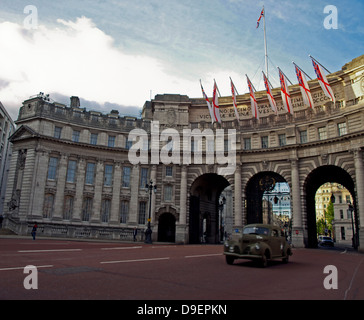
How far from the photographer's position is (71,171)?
43.7 metres

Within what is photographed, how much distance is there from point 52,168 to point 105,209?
9.05 m

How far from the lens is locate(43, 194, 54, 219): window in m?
41.1

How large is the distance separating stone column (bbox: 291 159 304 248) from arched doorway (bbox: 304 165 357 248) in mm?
1278

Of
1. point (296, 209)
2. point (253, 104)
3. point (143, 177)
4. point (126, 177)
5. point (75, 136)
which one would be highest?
point (253, 104)

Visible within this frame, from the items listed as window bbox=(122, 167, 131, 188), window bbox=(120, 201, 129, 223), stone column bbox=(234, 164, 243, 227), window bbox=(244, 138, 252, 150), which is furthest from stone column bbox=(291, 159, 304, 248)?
window bbox=(122, 167, 131, 188)

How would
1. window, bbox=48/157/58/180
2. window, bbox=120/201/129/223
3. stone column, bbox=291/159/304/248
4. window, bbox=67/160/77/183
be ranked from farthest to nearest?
1. window, bbox=120/201/129/223
2. window, bbox=67/160/77/183
3. window, bbox=48/157/58/180
4. stone column, bbox=291/159/304/248

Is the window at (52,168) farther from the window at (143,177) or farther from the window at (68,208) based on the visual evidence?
the window at (143,177)

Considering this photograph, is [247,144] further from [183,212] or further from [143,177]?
A: [143,177]

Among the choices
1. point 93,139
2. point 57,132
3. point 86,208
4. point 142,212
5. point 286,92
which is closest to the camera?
point 286,92

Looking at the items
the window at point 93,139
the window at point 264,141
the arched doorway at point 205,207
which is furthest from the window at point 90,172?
the window at point 264,141

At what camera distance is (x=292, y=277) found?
11.7 m

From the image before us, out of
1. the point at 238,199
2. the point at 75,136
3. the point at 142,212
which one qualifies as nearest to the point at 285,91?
the point at 238,199

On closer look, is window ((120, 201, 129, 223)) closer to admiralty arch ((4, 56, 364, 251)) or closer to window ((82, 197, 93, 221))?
admiralty arch ((4, 56, 364, 251))

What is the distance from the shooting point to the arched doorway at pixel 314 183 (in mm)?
40094
